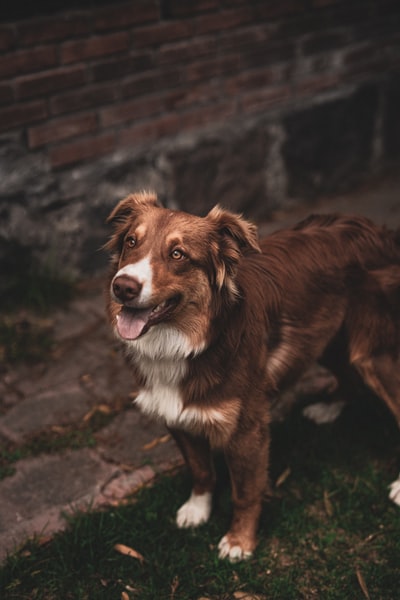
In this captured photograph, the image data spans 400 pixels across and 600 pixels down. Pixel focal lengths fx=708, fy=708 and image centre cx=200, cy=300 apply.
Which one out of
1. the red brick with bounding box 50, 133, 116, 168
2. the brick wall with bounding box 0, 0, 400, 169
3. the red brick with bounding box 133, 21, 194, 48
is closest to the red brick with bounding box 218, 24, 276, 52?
the brick wall with bounding box 0, 0, 400, 169

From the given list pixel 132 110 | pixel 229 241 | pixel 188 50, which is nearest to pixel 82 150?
pixel 132 110

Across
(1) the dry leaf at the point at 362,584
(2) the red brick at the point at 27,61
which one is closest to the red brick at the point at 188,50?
(2) the red brick at the point at 27,61

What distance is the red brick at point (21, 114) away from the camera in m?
4.02

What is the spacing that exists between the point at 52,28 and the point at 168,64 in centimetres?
87

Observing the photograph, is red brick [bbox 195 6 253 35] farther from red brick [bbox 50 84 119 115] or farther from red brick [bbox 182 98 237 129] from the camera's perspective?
red brick [bbox 50 84 119 115]

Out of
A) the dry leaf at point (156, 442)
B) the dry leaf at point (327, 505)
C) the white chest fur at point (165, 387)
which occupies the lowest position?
the dry leaf at point (327, 505)

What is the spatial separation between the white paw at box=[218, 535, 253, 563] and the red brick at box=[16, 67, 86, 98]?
2699 mm

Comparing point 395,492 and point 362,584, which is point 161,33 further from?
point 362,584

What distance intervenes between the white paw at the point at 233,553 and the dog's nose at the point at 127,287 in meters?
1.22

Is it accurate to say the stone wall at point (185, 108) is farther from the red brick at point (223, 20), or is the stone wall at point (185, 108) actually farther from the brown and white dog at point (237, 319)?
the brown and white dog at point (237, 319)

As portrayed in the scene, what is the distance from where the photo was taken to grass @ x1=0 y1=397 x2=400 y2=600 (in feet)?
9.07

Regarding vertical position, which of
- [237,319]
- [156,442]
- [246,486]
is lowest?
[156,442]

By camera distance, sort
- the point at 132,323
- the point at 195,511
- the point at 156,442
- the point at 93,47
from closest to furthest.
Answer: the point at 132,323, the point at 195,511, the point at 156,442, the point at 93,47

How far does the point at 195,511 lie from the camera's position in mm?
3070
